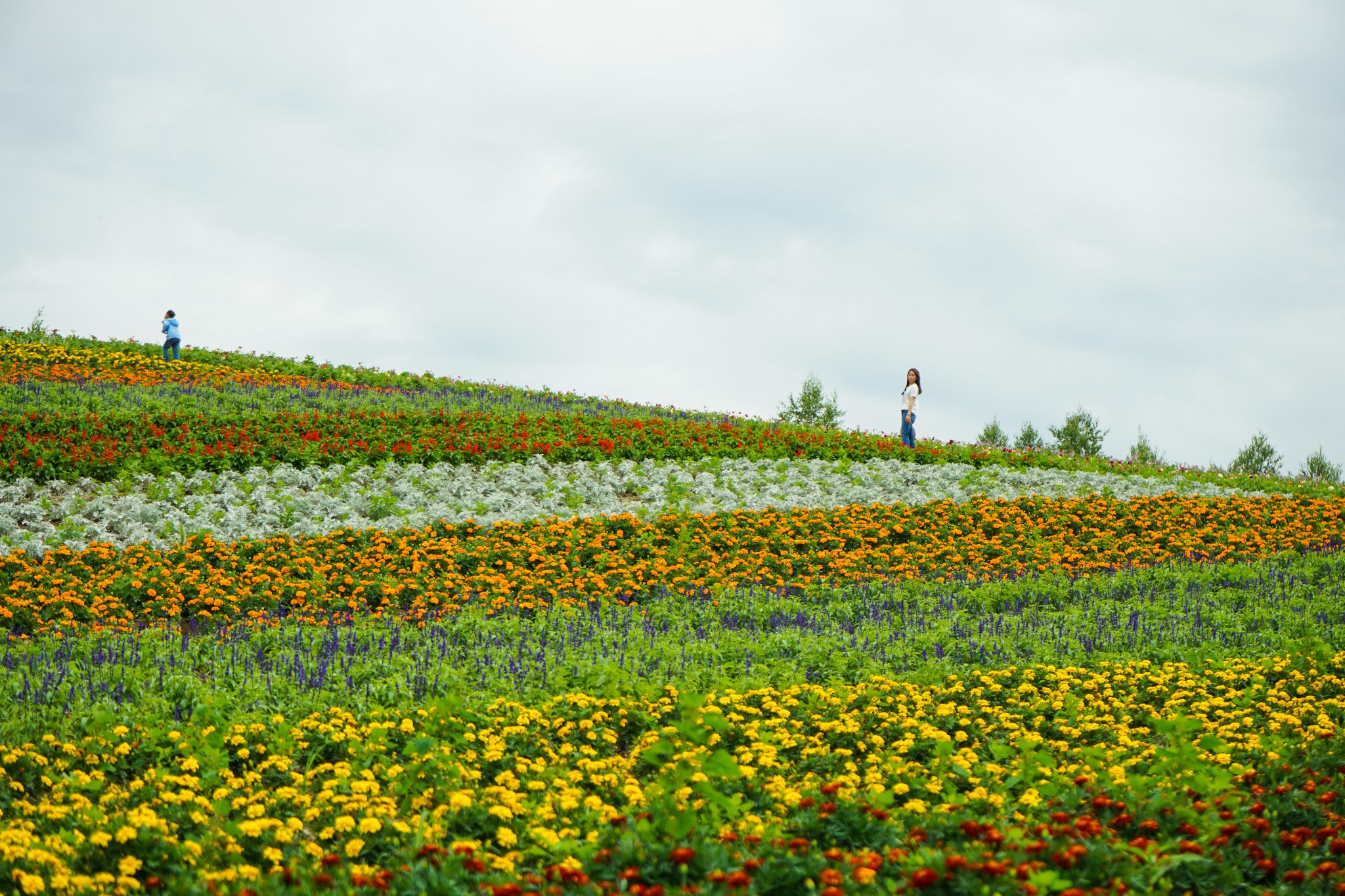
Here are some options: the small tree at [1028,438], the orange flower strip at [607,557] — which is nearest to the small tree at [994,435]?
the small tree at [1028,438]

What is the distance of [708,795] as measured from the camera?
4238mm

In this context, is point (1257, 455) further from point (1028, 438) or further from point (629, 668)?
point (629, 668)

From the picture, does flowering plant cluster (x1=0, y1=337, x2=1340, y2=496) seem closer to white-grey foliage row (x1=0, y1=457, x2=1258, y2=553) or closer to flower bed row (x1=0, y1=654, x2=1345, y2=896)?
white-grey foliage row (x1=0, y1=457, x2=1258, y2=553)

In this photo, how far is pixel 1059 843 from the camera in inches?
171

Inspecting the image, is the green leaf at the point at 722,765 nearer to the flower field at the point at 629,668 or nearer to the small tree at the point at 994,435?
the flower field at the point at 629,668

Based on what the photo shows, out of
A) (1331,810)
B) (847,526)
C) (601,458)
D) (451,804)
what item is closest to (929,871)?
(451,804)

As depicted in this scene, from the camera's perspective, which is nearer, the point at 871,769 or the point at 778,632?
the point at 871,769

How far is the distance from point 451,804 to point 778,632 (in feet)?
16.9

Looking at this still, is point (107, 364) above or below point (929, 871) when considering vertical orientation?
above

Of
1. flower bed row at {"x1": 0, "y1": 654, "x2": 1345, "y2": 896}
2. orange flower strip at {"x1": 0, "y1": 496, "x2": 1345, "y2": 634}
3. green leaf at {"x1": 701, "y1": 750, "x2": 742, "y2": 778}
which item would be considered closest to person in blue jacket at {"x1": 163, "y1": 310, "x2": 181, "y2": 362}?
orange flower strip at {"x1": 0, "y1": 496, "x2": 1345, "y2": 634}

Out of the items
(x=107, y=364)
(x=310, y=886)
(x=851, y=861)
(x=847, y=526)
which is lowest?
(x=310, y=886)

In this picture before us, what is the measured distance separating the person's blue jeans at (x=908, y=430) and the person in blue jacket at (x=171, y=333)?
20237 mm

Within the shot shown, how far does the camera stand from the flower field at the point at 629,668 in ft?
15.1

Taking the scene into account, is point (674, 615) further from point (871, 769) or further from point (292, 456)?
point (292, 456)
